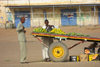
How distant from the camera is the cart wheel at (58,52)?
9.40 m

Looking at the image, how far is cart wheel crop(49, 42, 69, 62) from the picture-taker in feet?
30.8

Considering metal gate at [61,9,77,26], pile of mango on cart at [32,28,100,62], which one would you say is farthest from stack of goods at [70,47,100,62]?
metal gate at [61,9,77,26]

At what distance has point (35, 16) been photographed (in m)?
32.7

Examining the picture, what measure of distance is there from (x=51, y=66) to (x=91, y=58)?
65.4 inches

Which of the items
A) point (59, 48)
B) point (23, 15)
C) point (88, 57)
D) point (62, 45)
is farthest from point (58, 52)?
point (23, 15)

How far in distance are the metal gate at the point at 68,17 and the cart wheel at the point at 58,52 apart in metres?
23.0

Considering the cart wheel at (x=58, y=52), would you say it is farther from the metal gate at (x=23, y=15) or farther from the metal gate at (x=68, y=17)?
the metal gate at (x=68, y=17)

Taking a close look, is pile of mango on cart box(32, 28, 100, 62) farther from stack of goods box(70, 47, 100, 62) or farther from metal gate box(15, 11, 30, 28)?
metal gate box(15, 11, 30, 28)

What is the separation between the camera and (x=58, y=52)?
9523mm

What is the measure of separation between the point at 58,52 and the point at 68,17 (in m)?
23.1

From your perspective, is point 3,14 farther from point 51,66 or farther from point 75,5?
point 51,66

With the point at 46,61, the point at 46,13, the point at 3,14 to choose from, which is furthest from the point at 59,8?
the point at 46,61

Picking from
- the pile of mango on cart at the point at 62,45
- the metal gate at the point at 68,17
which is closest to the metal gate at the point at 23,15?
the metal gate at the point at 68,17

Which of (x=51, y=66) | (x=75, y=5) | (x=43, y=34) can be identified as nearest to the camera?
(x=51, y=66)
